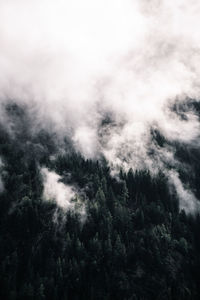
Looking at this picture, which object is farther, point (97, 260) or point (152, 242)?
point (152, 242)

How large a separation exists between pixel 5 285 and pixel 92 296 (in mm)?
53946

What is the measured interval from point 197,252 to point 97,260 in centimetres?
8056

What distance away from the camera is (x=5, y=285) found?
150250mm

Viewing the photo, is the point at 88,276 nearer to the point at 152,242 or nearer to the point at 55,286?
the point at 55,286

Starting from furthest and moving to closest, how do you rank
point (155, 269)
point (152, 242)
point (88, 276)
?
point (152, 242) → point (155, 269) → point (88, 276)

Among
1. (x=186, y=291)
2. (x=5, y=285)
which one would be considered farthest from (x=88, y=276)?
(x=186, y=291)

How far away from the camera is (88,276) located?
16250cm

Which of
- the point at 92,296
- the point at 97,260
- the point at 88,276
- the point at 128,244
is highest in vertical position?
the point at 128,244

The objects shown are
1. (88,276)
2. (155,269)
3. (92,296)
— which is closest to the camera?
(92,296)

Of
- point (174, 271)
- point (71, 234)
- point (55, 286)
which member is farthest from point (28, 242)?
point (174, 271)

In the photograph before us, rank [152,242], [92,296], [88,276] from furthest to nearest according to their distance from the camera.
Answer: [152,242] → [88,276] → [92,296]

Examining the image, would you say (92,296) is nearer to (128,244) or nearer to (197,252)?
(128,244)

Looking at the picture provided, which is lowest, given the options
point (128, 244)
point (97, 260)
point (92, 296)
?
point (92, 296)

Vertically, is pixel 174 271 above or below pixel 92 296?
above
